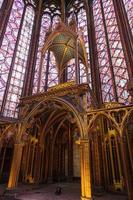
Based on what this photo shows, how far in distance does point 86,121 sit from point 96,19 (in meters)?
11.2

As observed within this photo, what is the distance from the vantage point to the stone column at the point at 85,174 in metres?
5.12

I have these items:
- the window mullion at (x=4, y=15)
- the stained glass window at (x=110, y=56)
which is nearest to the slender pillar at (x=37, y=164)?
the stained glass window at (x=110, y=56)

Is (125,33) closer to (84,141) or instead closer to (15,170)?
(84,141)

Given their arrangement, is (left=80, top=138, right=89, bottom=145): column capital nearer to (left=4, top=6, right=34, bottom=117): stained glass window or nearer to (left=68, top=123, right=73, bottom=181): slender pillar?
(left=68, top=123, right=73, bottom=181): slender pillar

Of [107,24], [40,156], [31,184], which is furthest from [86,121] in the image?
[107,24]

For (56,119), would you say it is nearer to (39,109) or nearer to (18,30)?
(39,109)

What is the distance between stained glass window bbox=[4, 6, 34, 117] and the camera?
11.1m

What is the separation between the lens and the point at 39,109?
7.48 metres

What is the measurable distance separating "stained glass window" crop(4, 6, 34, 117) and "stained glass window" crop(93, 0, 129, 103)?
606cm

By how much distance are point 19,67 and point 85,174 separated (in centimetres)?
983

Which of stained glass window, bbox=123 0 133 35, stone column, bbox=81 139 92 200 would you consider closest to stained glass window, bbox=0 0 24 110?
stone column, bbox=81 139 92 200

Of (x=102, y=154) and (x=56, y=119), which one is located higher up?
(x=56, y=119)

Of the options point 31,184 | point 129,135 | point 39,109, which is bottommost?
point 31,184

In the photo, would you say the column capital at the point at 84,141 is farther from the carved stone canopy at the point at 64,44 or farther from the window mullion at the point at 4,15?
the window mullion at the point at 4,15
